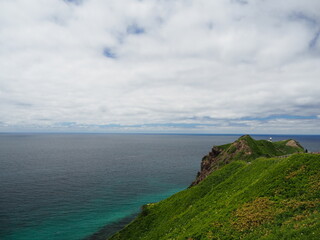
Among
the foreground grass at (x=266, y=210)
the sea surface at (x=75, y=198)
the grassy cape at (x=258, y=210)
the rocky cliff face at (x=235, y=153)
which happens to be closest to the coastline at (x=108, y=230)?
the sea surface at (x=75, y=198)

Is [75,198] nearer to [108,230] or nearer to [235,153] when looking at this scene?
[108,230]

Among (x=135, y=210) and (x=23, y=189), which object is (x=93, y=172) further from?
(x=135, y=210)

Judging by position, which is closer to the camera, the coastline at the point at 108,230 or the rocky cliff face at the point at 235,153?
the coastline at the point at 108,230

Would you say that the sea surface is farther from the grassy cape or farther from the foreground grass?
the foreground grass

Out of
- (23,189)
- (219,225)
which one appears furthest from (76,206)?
(219,225)

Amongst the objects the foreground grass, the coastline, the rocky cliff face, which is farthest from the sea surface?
the foreground grass

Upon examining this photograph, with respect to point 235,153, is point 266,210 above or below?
below

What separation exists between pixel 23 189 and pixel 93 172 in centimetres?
4001

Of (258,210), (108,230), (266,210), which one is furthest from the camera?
(108,230)

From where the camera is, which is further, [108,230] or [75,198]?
[75,198]

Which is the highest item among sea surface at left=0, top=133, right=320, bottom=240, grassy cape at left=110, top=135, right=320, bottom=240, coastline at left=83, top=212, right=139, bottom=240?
grassy cape at left=110, top=135, right=320, bottom=240

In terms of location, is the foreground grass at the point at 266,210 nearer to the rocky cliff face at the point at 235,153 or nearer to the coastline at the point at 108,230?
the coastline at the point at 108,230

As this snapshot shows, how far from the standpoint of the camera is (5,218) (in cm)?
5919

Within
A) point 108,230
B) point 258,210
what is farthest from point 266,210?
point 108,230
